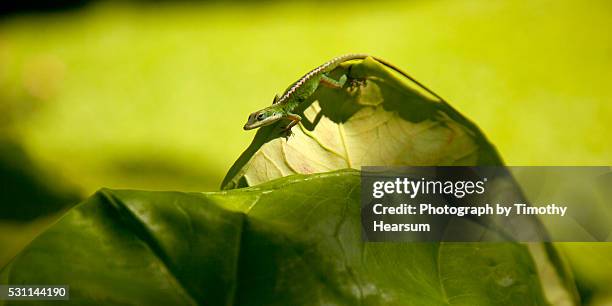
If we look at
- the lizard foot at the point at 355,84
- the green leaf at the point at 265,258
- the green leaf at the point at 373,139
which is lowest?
the green leaf at the point at 265,258

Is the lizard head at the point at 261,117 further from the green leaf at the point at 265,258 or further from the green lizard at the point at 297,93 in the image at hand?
the green leaf at the point at 265,258

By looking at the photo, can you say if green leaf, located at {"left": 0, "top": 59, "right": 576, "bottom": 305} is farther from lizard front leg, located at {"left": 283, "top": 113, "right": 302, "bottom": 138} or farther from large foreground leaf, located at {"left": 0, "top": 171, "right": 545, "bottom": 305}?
lizard front leg, located at {"left": 283, "top": 113, "right": 302, "bottom": 138}

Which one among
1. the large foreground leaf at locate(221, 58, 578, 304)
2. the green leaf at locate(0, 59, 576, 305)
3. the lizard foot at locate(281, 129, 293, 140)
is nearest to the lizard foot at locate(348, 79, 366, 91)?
the large foreground leaf at locate(221, 58, 578, 304)

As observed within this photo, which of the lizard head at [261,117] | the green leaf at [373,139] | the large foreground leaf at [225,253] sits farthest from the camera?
the lizard head at [261,117]

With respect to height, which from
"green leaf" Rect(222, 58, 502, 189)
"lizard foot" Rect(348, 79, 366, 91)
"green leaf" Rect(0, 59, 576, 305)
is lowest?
"green leaf" Rect(0, 59, 576, 305)

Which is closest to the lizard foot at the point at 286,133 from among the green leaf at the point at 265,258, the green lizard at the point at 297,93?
the green lizard at the point at 297,93

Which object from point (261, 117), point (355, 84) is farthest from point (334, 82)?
point (261, 117)

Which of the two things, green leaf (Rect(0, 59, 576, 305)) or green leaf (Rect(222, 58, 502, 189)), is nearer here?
green leaf (Rect(0, 59, 576, 305))
